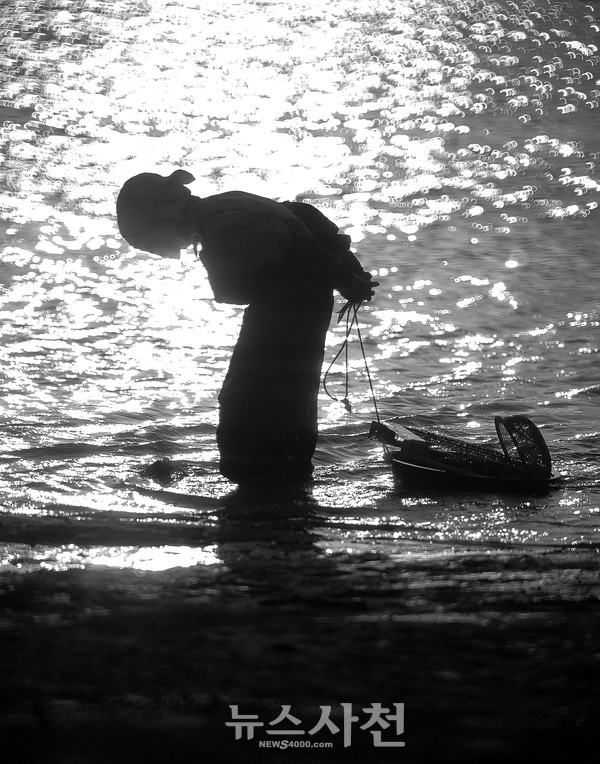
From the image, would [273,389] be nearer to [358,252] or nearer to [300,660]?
[300,660]

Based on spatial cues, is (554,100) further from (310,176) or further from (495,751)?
(495,751)

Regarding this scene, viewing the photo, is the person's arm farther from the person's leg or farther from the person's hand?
the person's leg

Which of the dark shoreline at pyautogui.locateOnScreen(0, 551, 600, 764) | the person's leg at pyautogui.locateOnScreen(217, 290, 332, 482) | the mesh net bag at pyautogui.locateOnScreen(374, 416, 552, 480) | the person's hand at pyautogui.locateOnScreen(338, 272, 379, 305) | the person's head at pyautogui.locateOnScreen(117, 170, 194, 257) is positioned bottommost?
the dark shoreline at pyautogui.locateOnScreen(0, 551, 600, 764)

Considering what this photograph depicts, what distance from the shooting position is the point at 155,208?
4980mm

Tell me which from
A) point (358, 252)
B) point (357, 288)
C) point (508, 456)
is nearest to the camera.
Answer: point (357, 288)

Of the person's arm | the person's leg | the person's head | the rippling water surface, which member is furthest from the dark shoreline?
the person's head

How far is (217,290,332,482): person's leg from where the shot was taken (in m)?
5.28

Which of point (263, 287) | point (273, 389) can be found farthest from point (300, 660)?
point (263, 287)

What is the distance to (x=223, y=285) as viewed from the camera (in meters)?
5.05

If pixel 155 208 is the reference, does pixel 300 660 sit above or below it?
below

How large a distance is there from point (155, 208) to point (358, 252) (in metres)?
6.41

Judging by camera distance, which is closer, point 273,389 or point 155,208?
point 155,208

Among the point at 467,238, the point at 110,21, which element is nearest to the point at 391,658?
the point at 467,238

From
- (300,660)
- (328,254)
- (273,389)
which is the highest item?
(328,254)
